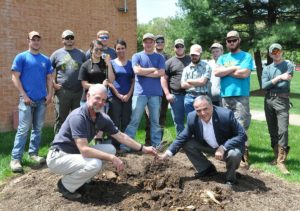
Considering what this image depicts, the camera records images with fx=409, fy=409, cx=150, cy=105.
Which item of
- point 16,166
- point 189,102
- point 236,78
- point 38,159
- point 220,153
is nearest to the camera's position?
point 220,153

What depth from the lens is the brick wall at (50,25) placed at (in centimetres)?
982

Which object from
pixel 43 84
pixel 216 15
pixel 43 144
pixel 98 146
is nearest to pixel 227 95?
pixel 98 146

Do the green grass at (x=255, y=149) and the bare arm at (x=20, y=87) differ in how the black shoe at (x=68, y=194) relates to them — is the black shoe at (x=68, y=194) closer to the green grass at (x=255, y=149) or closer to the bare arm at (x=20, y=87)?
the green grass at (x=255, y=149)

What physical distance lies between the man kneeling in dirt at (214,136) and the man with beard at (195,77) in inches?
54.6

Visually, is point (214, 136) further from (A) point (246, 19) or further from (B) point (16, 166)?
(A) point (246, 19)

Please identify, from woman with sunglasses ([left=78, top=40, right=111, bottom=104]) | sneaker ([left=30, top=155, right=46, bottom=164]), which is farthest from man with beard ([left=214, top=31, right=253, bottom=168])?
sneaker ([left=30, top=155, right=46, bottom=164])

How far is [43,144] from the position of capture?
8.29m

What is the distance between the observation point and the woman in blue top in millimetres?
7129

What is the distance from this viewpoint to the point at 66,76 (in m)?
7.21

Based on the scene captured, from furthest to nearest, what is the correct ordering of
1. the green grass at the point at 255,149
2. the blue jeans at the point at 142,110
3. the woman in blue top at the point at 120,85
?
the blue jeans at the point at 142,110 → the woman in blue top at the point at 120,85 → the green grass at the point at 255,149

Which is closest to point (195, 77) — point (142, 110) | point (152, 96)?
point (152, 96)

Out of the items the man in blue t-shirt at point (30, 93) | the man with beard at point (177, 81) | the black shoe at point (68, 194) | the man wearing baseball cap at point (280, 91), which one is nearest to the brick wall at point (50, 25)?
the man in blue t-shirt at point (30, 93)

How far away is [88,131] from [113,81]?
2237mm

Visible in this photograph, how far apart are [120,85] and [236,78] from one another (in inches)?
79.1
